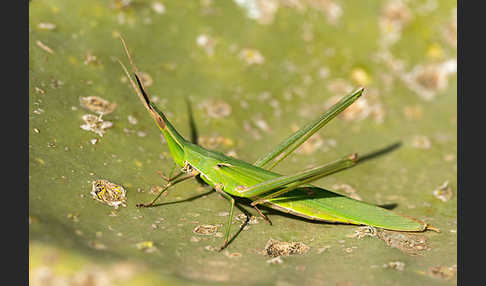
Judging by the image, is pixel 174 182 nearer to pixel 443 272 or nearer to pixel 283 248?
pixel 283 248

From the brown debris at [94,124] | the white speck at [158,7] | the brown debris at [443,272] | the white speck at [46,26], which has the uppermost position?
the white speck at [158,7]

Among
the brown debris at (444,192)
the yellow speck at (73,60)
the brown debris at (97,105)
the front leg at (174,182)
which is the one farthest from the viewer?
the brown debris at (444,192)

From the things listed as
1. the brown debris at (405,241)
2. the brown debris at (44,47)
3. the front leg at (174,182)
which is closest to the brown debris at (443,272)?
the brown debris at (405,241)

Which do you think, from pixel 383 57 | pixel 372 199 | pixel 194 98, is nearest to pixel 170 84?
pixel 194 98

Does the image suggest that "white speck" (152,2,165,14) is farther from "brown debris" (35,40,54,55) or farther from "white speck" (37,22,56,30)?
"brown debris" (35,40,54,55)

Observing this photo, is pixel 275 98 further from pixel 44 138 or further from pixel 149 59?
pixel 44 138

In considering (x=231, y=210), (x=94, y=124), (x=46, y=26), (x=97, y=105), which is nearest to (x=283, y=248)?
(x=231, y=210)

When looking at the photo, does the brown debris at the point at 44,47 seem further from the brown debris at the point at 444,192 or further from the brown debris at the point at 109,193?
the brown debris at the point at 444,192
